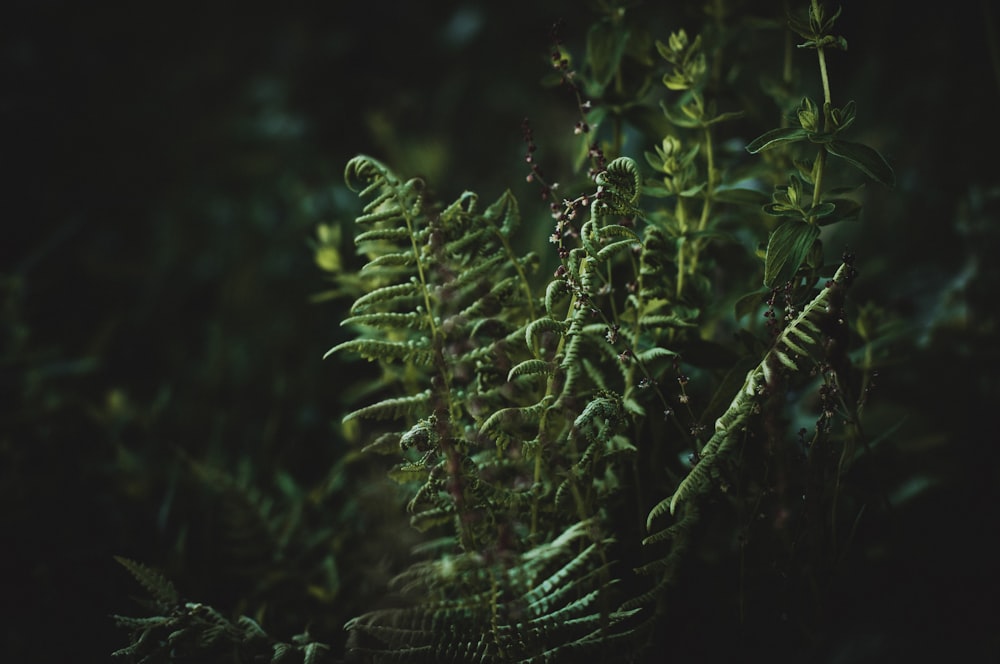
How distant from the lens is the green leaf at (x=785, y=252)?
78 centimetres

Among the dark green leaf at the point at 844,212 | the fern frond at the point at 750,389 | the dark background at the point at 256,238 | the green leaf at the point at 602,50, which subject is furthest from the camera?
the dark background at the point at 256,238

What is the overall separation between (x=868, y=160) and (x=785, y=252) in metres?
0.12

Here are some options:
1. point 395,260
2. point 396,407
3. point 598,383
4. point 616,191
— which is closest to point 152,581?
point 396,407

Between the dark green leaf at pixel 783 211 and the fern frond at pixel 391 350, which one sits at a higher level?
the dark green leaf at pixel 783 211

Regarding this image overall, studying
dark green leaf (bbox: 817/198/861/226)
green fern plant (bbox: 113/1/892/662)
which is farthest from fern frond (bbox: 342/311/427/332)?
dark green leaf (bbox: 817/198/861/226)

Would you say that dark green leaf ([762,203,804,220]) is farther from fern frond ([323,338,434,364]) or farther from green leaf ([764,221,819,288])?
fern frond ([323,338,434,364])

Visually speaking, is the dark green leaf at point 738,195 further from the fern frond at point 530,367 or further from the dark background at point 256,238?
the dark background at point 256,238

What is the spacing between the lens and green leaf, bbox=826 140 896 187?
750 mm

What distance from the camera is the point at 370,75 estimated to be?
2775mm

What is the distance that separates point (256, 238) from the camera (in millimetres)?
2229

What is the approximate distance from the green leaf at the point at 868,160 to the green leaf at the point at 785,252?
8 cm

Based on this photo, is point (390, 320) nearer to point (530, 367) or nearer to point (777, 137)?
point (530, 367)

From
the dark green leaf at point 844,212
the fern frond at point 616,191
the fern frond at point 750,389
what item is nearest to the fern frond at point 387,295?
the fern frond at point 616,191

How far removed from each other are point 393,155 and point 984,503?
1.48 metres
